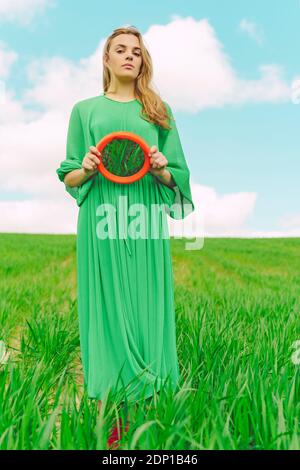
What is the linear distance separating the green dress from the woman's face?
0.11 m

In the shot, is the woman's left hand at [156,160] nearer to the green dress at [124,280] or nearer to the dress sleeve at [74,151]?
the green dress at [124,280]

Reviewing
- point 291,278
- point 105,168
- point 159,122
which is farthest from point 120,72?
point 291,278

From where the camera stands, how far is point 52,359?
267 cm

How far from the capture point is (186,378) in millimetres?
2023

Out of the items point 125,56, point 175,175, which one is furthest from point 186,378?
point 125,56

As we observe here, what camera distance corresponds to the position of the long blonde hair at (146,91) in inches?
80.6

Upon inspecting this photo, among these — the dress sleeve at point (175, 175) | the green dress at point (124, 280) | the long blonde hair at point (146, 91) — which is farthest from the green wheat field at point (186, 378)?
the long blonde hair at point (146, 91)

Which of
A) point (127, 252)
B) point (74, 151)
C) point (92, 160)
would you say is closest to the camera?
point (92, 160)

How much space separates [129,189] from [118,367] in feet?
2.24

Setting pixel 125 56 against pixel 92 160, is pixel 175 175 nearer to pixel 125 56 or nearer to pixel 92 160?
pixel 92 160

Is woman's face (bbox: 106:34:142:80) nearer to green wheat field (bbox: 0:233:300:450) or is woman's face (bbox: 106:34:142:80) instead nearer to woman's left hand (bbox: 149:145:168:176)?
woman's left hand (bbox: 149:145:168:176)

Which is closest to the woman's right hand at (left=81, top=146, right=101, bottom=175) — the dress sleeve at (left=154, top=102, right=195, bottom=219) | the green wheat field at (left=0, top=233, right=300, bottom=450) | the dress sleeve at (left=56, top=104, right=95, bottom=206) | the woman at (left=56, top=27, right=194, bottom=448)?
the woman at (left=56, top=27, right=194, bottom=448)

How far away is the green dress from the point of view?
1978 mm

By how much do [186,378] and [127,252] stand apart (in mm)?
541
